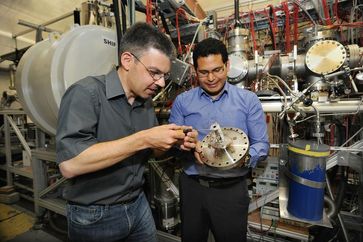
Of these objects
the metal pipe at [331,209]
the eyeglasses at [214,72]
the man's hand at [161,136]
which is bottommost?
the metal pipe at [331,209]

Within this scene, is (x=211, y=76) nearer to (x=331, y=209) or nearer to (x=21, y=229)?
(x=331, y=209)

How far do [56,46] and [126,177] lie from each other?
800 millimetres

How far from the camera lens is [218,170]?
1.14m

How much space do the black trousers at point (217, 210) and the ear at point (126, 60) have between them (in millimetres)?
745

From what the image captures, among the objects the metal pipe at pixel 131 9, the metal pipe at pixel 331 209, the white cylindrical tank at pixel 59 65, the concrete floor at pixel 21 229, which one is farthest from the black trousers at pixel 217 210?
the concrete floor at pixel 21 229

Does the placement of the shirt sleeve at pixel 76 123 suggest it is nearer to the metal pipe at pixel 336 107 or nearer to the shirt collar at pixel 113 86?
the shirt collar at pixel 113 86

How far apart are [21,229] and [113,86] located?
232 centimetres

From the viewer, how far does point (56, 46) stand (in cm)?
113

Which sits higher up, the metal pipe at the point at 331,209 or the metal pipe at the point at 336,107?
the metal pipe at the point at 336,107

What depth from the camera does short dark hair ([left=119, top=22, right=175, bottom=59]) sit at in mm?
840

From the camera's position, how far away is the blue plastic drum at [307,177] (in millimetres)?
1085

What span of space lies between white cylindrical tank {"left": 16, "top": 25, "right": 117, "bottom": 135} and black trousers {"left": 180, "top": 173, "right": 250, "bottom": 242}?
2.80 ft

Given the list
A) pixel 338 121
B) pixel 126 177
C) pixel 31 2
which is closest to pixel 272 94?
pixel 338 121

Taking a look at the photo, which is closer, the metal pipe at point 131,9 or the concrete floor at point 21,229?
the metal pipe at point 131,9
